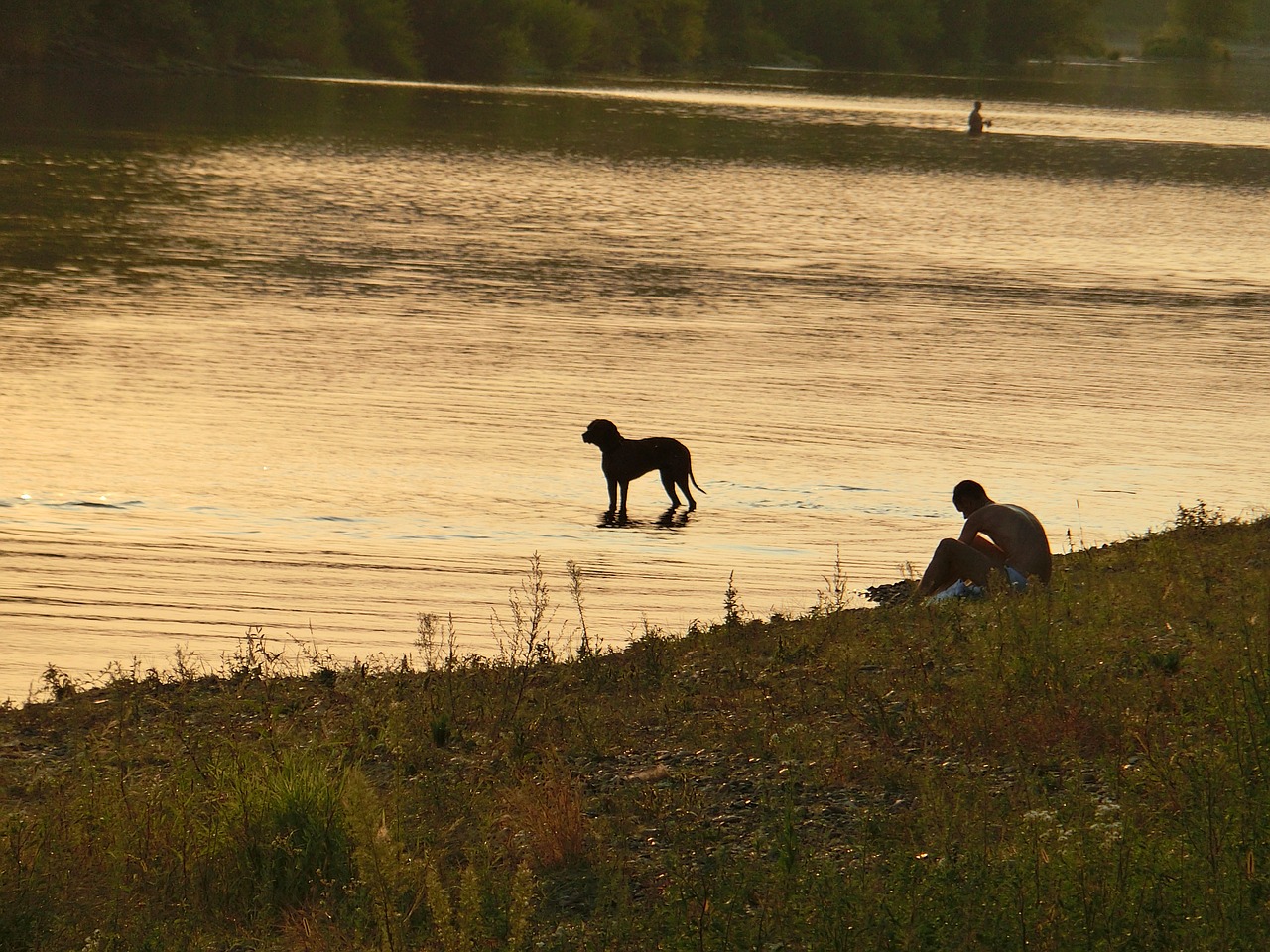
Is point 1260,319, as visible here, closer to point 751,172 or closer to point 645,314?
point 645,314

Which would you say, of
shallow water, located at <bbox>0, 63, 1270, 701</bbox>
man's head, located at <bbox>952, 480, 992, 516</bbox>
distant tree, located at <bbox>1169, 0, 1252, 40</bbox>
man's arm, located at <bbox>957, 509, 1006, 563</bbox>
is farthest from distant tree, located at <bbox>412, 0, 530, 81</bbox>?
distant tree, located at <bbox>1169, 0, 1252, 40</bbox>

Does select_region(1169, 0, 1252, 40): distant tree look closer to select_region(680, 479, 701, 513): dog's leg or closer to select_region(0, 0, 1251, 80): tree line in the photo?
select_region(0, 0, 1251, 80): tree line

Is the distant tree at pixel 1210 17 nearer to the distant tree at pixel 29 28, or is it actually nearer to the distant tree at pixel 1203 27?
the distant tree at pixel 1203 27

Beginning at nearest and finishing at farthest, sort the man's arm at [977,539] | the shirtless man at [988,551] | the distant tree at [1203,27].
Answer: the shirtless man at [988,551] < the man's arm at [977,539] < the distant tree at [1203,27]

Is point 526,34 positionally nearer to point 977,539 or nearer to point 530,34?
point 530,34

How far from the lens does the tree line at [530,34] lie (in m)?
85.1

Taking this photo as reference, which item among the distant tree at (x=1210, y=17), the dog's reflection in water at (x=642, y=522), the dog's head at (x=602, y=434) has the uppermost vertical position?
the distant tree at (x=1210, y=17)

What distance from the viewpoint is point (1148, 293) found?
31016mm

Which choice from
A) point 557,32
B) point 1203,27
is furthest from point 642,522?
point 1203,27

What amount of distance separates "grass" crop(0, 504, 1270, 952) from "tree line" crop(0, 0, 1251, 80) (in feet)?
250

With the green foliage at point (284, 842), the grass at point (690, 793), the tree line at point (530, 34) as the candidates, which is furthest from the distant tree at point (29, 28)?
the green foliage at point (284, 842)

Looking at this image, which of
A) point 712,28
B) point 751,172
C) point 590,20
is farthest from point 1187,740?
point 712,28

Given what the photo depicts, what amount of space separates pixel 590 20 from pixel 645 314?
3582 inches

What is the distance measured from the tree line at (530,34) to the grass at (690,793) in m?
76.3
